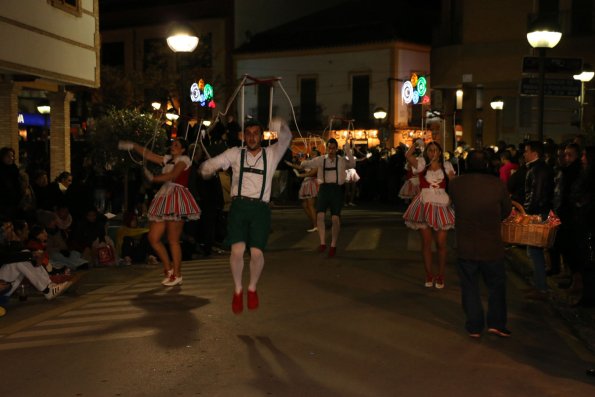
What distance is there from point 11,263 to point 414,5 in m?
45.0

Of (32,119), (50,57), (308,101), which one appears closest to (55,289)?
(50,57)

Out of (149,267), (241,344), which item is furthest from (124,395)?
(149,267)

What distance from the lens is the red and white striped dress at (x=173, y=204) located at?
34.5ft

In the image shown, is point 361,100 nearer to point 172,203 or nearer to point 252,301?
point 172,203

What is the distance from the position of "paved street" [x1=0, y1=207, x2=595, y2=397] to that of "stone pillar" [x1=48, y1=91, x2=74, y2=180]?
895cm

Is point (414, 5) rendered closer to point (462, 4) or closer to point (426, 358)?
point (462, 4)

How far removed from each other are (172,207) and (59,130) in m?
10.5

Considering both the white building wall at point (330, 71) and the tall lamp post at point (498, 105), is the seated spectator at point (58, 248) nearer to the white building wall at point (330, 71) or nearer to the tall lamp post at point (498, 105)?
the tall lamp post at point (498, 105)

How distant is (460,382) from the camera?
638 centimetres

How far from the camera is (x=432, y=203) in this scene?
1052 cm

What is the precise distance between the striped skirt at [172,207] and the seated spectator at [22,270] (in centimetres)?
141

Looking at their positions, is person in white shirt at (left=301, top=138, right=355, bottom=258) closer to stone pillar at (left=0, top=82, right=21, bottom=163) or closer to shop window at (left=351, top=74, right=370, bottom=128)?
stone pillar at (left=0, top=82, right=21, bottom=163)

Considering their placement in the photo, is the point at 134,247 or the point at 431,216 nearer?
the point at 431,216

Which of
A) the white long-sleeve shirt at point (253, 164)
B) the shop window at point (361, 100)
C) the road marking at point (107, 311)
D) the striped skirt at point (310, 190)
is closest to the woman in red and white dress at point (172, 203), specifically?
the road marking at point (107, 311)
